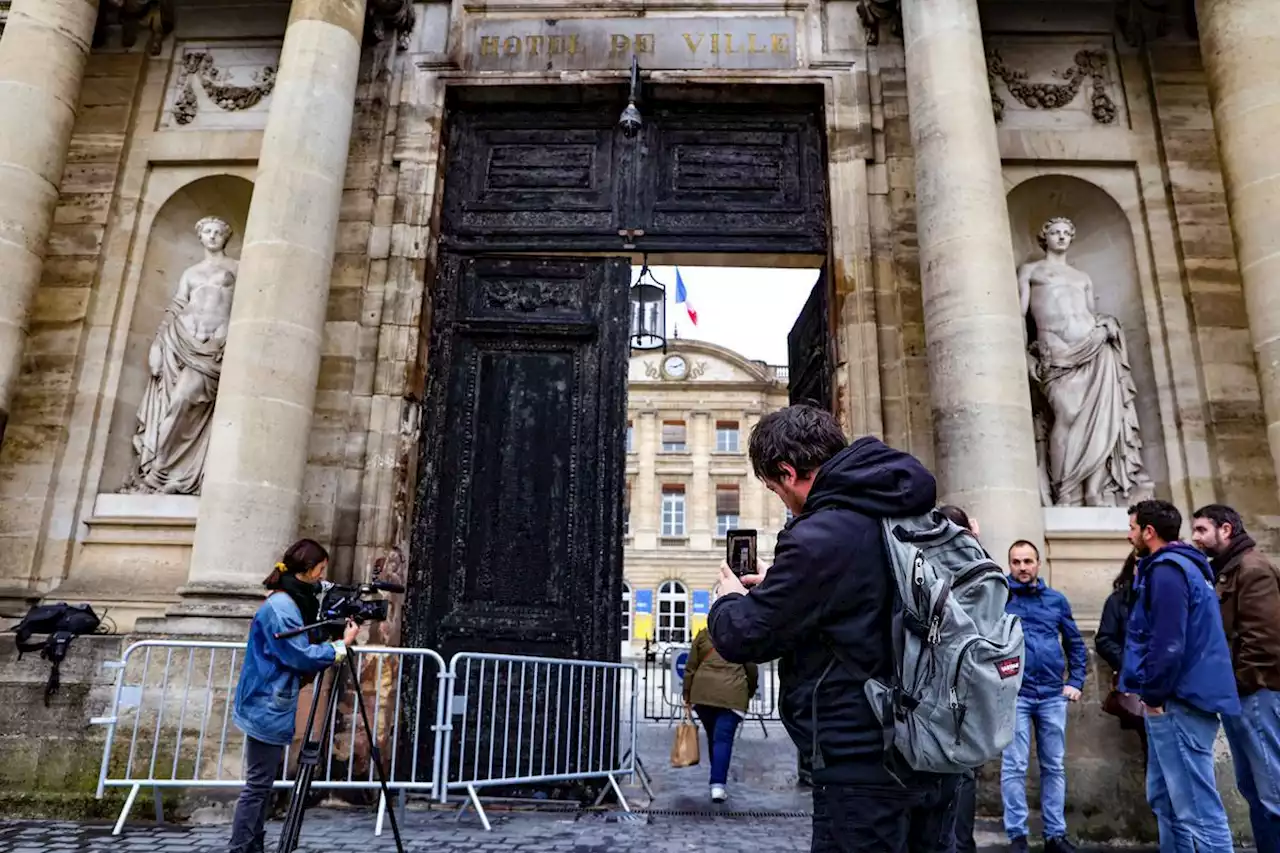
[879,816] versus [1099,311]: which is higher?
[1099,311]

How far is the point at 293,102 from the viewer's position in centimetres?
701

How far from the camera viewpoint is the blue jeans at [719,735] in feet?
22.1

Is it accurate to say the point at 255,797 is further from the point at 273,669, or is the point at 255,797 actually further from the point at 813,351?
the point at 813,351

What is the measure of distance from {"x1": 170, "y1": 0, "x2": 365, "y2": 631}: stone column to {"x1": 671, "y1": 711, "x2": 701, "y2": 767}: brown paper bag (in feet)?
13.0

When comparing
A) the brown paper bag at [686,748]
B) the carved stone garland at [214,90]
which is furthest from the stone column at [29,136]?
the brown paper bag at [686,748]

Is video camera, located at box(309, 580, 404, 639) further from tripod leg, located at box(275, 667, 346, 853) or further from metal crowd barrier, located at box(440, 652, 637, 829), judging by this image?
metal crowd barrier, located at box(440, 652, 637, 829)

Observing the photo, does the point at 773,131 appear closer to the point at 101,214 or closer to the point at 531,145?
the point at 531,145

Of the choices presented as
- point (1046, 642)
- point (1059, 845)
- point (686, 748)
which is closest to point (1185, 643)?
point (1046, 642)

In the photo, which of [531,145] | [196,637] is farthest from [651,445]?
[196,637]

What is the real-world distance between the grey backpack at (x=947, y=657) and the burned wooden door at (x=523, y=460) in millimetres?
5199

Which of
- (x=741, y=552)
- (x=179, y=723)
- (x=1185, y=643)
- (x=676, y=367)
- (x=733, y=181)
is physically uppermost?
(x=676, y=367)

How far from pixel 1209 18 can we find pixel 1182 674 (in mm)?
6120

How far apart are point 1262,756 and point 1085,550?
318cm

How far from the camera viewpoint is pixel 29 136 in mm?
6961
